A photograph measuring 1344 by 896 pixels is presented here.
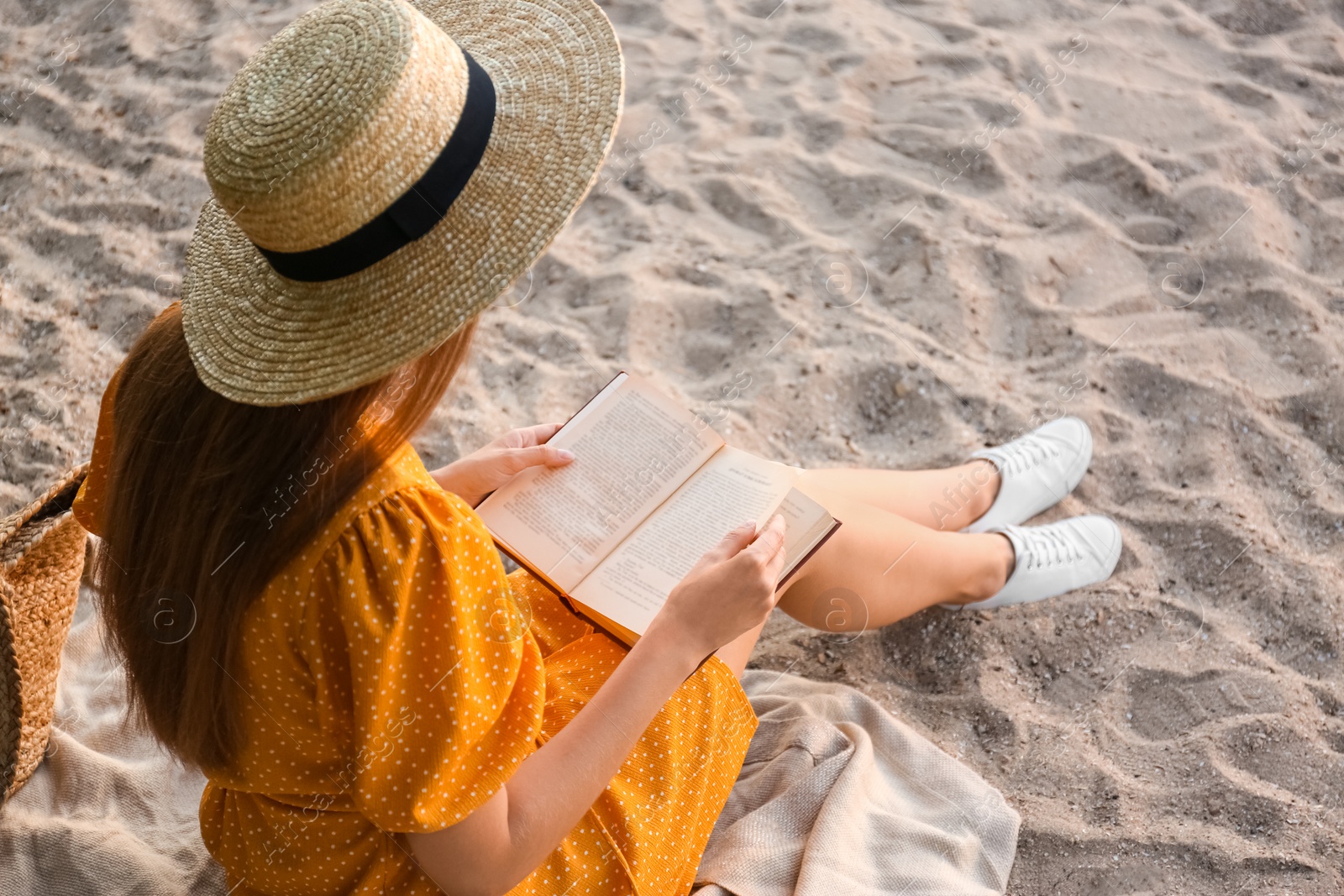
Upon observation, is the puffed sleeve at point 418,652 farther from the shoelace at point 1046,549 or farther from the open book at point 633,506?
the shoelace at point 1046,549

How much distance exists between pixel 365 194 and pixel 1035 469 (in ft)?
5.06

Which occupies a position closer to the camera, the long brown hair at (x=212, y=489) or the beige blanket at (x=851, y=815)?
the long brown hair at (x=212, y=489)

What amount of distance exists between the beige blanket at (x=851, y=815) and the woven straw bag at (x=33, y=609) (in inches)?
38.0

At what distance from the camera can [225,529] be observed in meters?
1.00

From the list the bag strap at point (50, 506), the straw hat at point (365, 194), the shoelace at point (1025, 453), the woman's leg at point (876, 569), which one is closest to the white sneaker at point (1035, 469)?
the shoelace at point (1025, 453)

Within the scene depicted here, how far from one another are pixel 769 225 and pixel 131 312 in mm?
1511

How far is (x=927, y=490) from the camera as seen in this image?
2000 mm

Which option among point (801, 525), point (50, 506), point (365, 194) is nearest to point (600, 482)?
point (801, 525)

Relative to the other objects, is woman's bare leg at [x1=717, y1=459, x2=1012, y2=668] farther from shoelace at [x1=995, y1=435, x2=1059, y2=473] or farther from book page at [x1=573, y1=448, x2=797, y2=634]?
book page at [x1=573, y1=448, x2=797, y2=634]

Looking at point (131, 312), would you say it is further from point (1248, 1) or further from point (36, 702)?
point (1248, 1)

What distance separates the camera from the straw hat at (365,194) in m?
0.96

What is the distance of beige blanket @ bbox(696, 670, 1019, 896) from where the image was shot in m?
1.46

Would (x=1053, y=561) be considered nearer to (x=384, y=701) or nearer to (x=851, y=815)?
(x=851, y=815)

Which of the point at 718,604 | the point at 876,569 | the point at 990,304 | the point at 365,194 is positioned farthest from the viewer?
the point at 990,304
